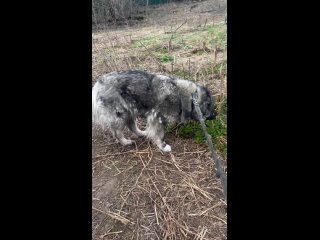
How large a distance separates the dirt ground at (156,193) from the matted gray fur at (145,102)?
28cm

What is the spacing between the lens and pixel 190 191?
11.4 feet

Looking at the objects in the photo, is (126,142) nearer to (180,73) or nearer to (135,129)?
(135,129)

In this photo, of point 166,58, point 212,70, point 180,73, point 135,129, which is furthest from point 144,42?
point 135,129

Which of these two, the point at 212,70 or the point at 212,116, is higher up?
the point at 212,70

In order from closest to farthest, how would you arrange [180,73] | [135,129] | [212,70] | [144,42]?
[135,129], [212,70], [180,73], [144,42]

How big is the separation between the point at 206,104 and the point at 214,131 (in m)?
0.45

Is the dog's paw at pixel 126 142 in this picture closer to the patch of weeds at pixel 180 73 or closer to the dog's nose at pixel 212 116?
the dog's nose at pixel 212 116

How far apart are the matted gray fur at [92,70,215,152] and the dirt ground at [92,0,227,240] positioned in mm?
279

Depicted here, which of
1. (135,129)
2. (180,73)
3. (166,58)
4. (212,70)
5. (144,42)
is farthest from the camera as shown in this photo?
(144,42)

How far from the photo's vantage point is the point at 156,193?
11.4 ft

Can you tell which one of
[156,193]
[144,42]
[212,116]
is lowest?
[156,193]

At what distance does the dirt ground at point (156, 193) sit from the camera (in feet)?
9.67

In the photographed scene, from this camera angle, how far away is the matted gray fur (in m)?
4.43
